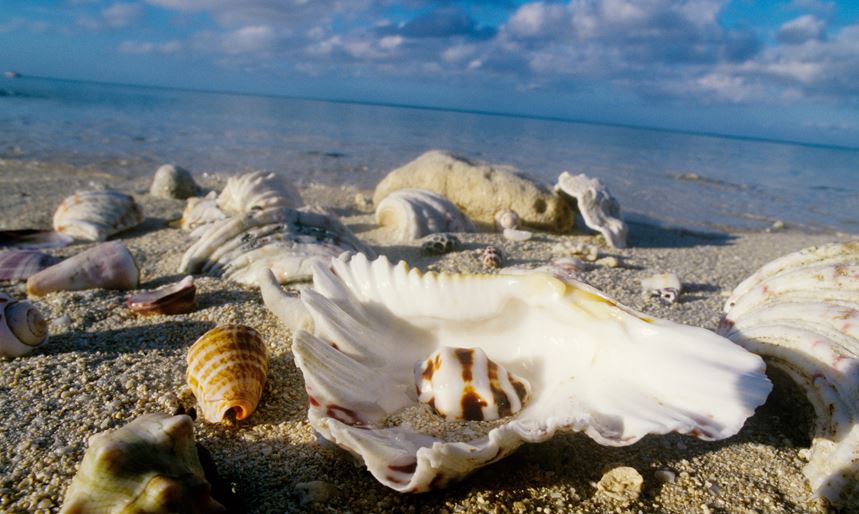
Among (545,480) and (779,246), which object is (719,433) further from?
(779,246)

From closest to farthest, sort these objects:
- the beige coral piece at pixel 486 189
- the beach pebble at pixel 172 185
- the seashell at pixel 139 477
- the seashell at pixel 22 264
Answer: the seashell at pixel 139 477
the seashell at pixel 22 264
the beige coral piece at pixel 486 189
the beach pebble at pixel 172 185

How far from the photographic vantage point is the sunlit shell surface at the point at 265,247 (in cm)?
369

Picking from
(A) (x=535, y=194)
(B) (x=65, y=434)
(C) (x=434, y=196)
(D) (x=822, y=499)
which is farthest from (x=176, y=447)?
(A) (x=535, y=194)

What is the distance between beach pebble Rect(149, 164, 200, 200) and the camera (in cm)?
784

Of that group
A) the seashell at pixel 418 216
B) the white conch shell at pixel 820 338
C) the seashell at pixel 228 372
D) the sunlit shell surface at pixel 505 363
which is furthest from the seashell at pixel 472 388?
the seashell at pixel 418 216

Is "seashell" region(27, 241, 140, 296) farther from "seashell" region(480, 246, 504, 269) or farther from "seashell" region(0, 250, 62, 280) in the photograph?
"seashell" region(480, 246, 504, 269)

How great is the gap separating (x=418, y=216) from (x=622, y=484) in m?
4.40

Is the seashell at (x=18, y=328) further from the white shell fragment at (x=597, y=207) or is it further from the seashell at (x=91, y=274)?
the white shell fragment at (x=597, y=207)

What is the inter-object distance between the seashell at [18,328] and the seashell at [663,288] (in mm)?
3825

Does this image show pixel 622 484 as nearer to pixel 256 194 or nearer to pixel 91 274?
pixel 91 274

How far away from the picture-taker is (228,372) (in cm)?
198

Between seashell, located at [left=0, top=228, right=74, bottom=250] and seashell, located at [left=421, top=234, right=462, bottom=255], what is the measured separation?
348 centimetres

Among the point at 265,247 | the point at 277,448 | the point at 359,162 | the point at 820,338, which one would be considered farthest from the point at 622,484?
the point at 359,162

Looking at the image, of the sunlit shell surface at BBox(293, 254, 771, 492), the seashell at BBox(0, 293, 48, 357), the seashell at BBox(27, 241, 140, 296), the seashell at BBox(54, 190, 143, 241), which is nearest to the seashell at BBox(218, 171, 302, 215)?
the seashell at BBox(54, 190, 143, 241)
